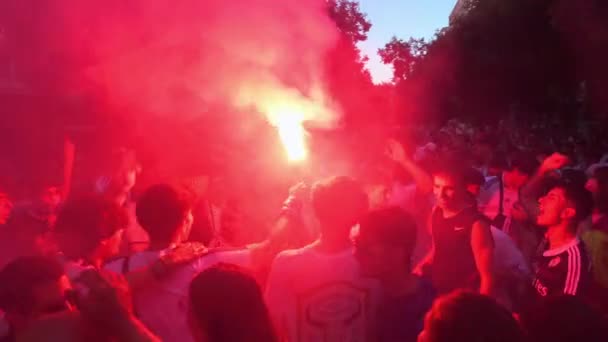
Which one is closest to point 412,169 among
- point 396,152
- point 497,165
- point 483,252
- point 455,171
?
point 396,152

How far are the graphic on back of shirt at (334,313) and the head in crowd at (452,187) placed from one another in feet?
4.25

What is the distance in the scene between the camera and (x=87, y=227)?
357cm

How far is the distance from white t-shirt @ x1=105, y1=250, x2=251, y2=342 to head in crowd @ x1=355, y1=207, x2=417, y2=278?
0.74 m

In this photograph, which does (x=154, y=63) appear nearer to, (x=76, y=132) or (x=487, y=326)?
(x=76, y=132)

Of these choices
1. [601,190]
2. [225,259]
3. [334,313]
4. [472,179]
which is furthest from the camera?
[601,190]

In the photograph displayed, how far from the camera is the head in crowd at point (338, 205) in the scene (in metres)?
3.55

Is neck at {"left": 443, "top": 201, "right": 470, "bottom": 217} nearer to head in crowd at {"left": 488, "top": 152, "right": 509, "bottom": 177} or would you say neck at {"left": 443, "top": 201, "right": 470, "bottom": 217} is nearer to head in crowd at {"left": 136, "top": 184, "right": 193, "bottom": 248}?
head in crowd at {"left": 136, "top": 184, "right": 193, "bottom": 248}

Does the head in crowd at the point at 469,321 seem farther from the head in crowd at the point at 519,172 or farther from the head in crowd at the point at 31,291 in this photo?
the head in crowd at the point at 519,172

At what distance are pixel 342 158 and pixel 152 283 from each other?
460cm

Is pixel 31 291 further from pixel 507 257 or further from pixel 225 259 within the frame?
pixel 507 257

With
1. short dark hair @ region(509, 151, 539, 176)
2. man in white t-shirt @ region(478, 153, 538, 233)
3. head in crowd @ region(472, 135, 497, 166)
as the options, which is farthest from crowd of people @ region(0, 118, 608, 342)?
head in crowd @ region(472, 135, 497, 166)

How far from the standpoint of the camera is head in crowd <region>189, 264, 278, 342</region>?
258 centimetres

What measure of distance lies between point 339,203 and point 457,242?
3.51 ft

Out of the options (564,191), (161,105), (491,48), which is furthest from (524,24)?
(564,191)
